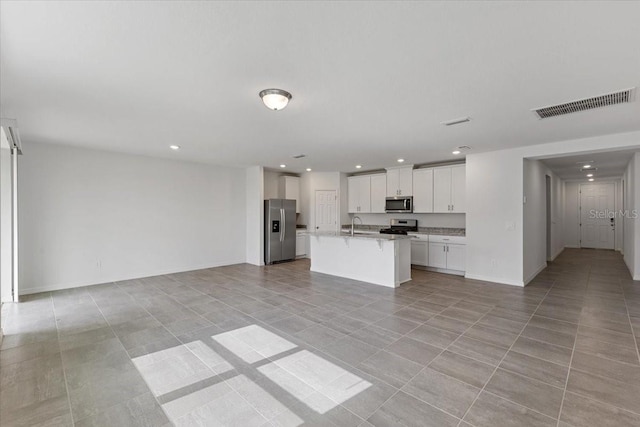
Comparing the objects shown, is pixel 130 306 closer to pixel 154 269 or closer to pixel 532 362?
pixel 154 269

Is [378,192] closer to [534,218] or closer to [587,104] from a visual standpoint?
[534,218]

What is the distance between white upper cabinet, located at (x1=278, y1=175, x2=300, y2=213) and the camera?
27.7 feet

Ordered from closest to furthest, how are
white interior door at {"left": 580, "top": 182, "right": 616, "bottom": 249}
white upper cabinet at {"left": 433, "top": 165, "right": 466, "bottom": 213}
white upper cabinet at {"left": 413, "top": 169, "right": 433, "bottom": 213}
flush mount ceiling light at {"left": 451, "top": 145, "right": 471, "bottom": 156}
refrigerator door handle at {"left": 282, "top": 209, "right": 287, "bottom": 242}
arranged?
flush mount ceiling light at {"left": 451, "top": 145, "right": 471, "bottom": 156}
white upper cabinet at {"left": 433, "top": 165, "right": 466, "bottom": 213}
white upper cabinet at {"left": 413, "top": 169, "right": 433, "bottom": 213}
refrigerator door handle at {"left": 282, "top": 209, "right": 287, "bottom": 242}
white interior door at {"left": 580, "top": 182, "right": 616, "bottom": 249}

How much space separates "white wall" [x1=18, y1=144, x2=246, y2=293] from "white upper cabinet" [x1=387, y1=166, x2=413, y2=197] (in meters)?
4.12

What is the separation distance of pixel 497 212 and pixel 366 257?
2629 mm

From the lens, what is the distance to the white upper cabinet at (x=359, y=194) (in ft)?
26.8

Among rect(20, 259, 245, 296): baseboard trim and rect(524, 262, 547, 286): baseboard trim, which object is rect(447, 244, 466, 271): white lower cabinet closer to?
rect(524, 262, 547, 286): baseboard trim

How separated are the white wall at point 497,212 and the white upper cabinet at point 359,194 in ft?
9.27

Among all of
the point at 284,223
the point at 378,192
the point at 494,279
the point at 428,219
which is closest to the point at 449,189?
the point at 428,219

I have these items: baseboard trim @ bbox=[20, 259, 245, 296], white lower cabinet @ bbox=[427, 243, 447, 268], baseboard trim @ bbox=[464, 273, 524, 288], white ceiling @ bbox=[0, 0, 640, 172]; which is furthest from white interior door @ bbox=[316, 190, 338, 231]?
white ceiling @ bbox=[0, 0, 640, 172]

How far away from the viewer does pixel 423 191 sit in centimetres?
699

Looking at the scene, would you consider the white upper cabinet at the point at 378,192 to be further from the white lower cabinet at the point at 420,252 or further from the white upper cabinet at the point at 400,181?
the white lower cabinet at the point at 420,252

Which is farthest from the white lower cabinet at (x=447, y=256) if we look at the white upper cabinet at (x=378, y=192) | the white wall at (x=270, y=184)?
the white wall at (x=270, y=184)

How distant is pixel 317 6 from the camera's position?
1.61m
